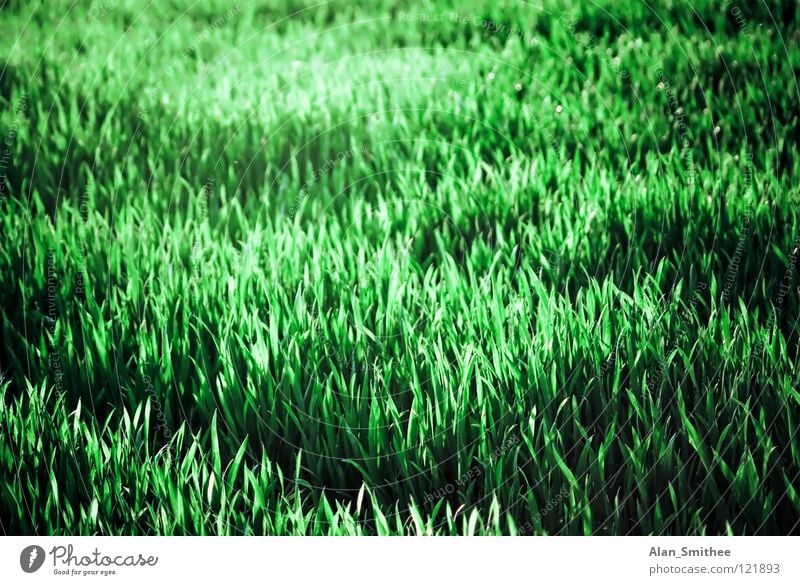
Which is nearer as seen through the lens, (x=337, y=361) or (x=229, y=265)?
(x=337, y=361)

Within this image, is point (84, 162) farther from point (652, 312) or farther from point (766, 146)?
point (766, 146)

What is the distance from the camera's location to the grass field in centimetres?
83

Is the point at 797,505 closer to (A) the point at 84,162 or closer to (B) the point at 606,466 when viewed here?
(B) the point at 606,466

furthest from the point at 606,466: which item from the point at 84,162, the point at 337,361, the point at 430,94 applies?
the point at 84,162

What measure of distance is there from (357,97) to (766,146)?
67 cm

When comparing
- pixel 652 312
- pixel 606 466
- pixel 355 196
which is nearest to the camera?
pixel 606 466

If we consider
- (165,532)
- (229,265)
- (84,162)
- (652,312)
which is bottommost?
(165,532)

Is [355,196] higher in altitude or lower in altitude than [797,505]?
higher

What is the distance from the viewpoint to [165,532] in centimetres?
83

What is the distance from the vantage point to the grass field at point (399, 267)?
2.72ft

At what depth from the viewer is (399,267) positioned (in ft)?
3.25

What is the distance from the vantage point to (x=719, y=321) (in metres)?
0.93

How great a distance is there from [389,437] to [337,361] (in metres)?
0.12

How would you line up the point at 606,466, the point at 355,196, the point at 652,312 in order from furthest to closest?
the point at 355,196 < the point at 652,312 < the point at 606,466
